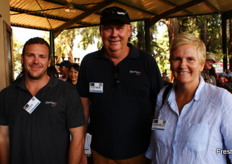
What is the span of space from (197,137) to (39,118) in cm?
120

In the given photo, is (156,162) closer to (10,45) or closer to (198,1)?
(10,45)

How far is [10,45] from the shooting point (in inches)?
244

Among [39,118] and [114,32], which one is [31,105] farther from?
[114,32]

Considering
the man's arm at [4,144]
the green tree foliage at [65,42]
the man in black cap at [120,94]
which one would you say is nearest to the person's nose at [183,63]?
the man in black cap at [120,94]

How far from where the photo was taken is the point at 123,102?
221 centimetres

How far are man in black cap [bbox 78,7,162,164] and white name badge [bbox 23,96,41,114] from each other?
0.50 meters

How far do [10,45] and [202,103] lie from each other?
5.61m

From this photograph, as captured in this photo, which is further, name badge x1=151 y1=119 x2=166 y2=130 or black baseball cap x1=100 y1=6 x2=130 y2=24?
black baseball cap x1=100 y1=6 x2=130 y2=24

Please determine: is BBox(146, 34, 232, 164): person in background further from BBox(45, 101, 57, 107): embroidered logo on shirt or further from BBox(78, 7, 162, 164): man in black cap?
BBox(45, 101, 57, 107): embroidered logo on shirt

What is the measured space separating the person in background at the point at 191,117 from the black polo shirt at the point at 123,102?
0.36 metres

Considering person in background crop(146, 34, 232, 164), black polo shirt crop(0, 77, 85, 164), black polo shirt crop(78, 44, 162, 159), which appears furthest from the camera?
black polo shirt crop(78, 44, 162, 159)

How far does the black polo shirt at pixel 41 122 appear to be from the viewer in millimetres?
2037

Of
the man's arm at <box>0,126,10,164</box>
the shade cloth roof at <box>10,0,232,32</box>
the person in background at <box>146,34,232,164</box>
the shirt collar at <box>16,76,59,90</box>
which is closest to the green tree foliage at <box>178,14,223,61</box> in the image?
the shade cloth roof at <box>10,0,232,32</box>

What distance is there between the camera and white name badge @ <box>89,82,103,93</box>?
2275mm
